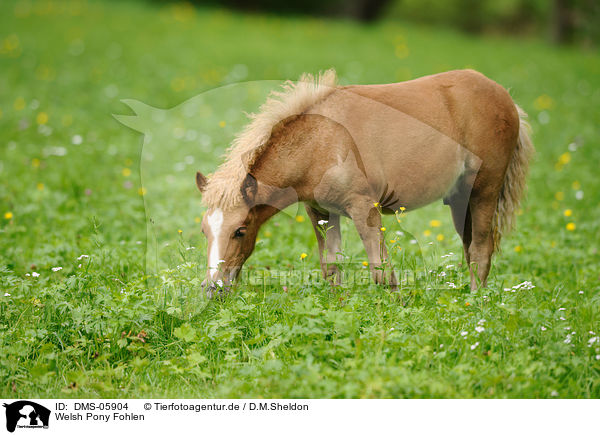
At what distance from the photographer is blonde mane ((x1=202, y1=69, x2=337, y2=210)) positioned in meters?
4.09

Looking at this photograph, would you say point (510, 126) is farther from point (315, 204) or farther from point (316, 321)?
point (316, 321)

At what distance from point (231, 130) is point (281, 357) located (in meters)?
7.02

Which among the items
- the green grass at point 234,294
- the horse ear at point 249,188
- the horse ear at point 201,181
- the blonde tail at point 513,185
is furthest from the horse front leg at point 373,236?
the blonde tail at point 513,185

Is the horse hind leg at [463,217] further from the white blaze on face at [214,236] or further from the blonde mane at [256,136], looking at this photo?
the white blaze on face at [214,236]

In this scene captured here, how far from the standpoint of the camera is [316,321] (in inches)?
148

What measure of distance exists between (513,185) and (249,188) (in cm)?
249

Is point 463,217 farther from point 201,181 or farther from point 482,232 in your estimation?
point 201,181

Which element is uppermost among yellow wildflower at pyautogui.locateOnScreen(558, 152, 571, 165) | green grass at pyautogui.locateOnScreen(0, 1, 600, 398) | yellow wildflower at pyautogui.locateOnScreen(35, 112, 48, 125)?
yellow wildflower at pyautogui.locateOnScreen(35, 112, 48, 125)

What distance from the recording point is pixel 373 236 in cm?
435

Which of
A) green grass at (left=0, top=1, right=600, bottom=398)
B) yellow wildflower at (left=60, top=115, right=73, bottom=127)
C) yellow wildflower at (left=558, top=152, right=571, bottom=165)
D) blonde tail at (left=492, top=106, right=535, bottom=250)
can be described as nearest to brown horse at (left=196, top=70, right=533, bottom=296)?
blonde tail at (left=492, top=106, right=535, bottom=250)

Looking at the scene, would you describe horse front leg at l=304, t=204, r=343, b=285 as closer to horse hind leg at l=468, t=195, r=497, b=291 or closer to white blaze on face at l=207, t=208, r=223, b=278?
white blaze on face at l=207, t=208, r=223, b=278

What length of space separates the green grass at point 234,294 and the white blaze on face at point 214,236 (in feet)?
0.67

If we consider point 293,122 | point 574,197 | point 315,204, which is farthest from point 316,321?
point 574,197

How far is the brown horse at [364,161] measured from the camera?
13.7 feet
